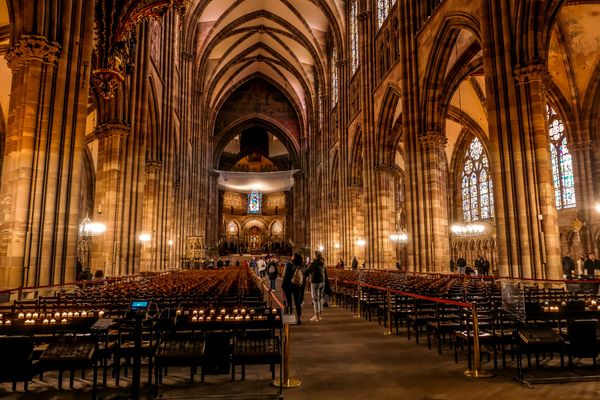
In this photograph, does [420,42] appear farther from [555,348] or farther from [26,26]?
[555,348]

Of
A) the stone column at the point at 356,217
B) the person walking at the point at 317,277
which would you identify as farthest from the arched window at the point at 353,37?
the person walking at the point at 317,277

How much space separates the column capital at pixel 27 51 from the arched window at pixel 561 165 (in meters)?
22.0

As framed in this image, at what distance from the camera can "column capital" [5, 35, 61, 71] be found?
9656 millimetres

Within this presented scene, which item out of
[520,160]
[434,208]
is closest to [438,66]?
[434,208]

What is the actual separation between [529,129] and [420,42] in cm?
857

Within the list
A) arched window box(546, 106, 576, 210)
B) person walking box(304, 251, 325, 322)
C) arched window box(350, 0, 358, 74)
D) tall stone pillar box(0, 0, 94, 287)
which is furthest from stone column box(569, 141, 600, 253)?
tall stone pillar box(0, 0, 94, 287)

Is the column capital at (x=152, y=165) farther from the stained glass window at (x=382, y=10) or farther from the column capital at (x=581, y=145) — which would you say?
the column capital at (x=581, y=145)

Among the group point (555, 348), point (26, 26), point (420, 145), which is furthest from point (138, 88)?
point (555, 348)

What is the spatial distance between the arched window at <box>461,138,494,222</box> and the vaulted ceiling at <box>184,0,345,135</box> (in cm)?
1308

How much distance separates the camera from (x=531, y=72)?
11797mm

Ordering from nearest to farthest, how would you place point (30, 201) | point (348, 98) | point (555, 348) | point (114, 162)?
point (555, 348), point (30, 201), point (114, 162), point (348, 98)

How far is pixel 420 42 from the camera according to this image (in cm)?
1873

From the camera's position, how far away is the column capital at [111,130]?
50.9ft

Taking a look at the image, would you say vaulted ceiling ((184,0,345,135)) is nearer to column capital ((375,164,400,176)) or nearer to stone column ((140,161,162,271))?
column capital ((375,164,400,176))
